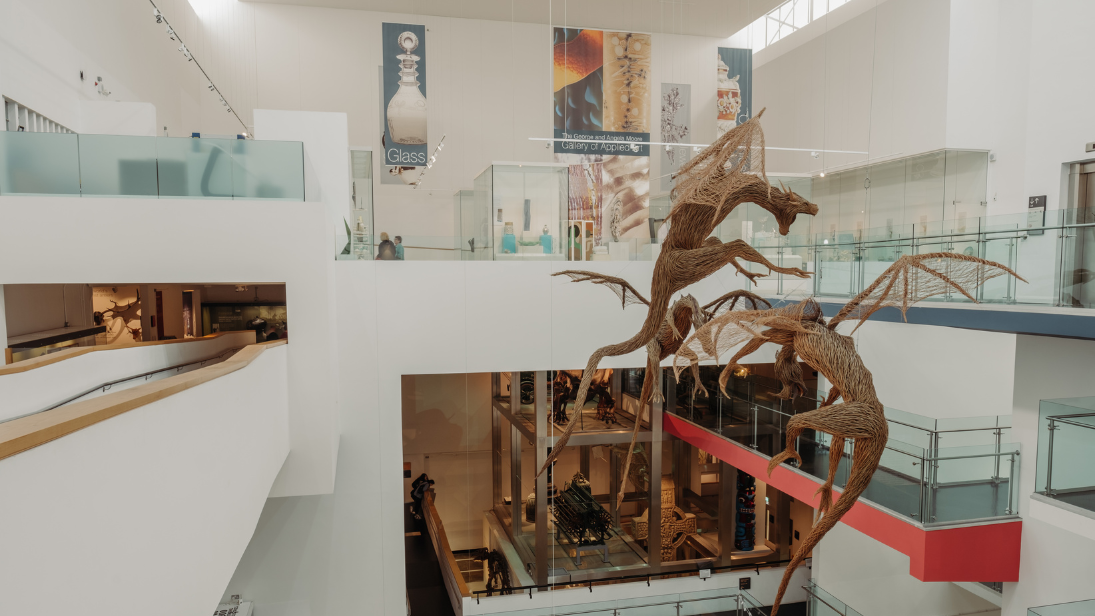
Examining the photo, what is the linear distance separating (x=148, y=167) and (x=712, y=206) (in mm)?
5069

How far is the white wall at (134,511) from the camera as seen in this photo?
151 centimetres

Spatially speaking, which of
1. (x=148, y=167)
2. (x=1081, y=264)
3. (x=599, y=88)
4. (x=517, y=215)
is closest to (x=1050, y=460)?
(x=1081, y=264)

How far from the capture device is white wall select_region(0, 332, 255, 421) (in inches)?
127

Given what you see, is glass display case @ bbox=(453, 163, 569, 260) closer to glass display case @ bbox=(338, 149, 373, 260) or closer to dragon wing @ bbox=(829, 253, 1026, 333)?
glass display case @ bbox=(338, 149, 373, 260)

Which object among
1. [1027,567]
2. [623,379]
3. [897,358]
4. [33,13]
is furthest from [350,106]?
[1027,567]

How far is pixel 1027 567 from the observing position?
607 centimetres

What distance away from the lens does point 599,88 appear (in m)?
10.2

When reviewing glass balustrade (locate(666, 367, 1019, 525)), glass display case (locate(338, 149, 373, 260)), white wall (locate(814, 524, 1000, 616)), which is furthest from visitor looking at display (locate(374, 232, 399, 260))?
white wall (locate(814, 524, 1000, 616))

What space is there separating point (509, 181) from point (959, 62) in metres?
7.37

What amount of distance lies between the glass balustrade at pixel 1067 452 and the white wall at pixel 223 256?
672cm

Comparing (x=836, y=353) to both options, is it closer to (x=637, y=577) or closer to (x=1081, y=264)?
(x=1081, y=264)

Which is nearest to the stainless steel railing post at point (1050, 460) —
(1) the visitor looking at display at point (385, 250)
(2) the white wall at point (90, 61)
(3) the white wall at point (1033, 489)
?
(3) the white wall at point (1033, 489)

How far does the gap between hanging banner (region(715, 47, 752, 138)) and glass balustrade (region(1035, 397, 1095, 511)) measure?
6578 millimetres

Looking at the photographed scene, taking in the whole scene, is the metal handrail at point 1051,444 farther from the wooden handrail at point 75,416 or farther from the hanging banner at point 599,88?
the hanging banner at point 599,88
